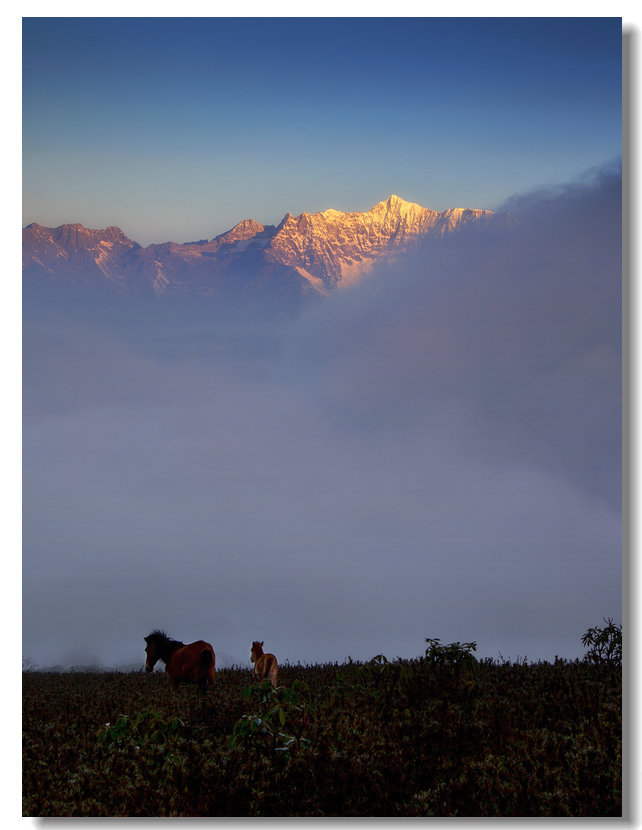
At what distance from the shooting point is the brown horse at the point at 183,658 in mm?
7786

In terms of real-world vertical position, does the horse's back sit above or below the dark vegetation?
above

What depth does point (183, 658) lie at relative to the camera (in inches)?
312

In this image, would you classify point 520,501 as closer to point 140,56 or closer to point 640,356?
point 640,356

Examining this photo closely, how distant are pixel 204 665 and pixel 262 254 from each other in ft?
14.7

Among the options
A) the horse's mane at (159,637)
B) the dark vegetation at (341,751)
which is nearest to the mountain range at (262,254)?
the horse's mane at (159,637)

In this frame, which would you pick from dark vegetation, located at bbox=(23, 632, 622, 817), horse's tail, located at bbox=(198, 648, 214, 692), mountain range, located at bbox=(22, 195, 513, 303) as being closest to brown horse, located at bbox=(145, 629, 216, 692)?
horse's tail, located at bbox=(198, 648, 214, 692)

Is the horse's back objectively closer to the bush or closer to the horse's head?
the horse's head

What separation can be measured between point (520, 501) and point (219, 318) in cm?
366

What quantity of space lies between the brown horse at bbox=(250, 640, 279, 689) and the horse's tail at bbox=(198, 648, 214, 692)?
54cm

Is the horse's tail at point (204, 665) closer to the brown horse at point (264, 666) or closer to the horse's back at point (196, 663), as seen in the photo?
the horse's back at point (196, 663)

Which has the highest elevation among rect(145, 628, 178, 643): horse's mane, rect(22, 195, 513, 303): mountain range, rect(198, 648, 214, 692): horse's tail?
rect(22, 195, 513, 303): mountain range

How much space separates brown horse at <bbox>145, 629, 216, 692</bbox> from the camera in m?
7.79
